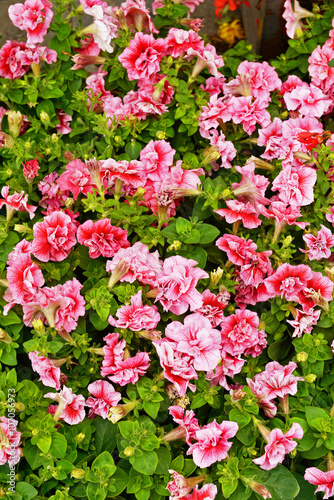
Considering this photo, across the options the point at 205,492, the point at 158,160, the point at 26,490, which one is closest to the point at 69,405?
the point at 26,490

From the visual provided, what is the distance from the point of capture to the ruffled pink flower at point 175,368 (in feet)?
4.80

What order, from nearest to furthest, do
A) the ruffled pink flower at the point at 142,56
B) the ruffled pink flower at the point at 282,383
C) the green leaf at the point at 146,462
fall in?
the green leaf at the point at 146,462, the ruffled pink flower at the point at 282,383, the ruffled pink flower at the point at 142,56

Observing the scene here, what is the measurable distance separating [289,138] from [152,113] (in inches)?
20.6

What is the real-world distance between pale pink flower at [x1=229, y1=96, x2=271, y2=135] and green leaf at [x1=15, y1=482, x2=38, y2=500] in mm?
1390

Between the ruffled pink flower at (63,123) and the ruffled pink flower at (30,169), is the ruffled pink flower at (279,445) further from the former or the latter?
the ruffled pink flower at (63,123)

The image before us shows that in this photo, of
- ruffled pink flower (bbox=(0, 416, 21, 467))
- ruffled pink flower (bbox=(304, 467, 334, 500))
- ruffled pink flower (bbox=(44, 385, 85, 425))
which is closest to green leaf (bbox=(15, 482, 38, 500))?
ruffled pink flower (bbox=(0, 416, 21, 467))

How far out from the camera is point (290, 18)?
2.21 m

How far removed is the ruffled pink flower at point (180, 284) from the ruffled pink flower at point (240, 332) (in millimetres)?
164

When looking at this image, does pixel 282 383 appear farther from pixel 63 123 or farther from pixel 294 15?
pixel 294 15

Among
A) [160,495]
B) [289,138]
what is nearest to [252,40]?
[289,138]

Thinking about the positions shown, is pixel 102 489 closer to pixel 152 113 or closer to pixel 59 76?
pixel 152 113

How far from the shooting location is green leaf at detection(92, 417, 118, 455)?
5.29 ft

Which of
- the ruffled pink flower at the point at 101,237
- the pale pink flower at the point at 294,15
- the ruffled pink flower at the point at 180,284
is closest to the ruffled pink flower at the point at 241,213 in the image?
the ruffled pink flower at the point at 180,284

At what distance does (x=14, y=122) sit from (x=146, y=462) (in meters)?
1.32
